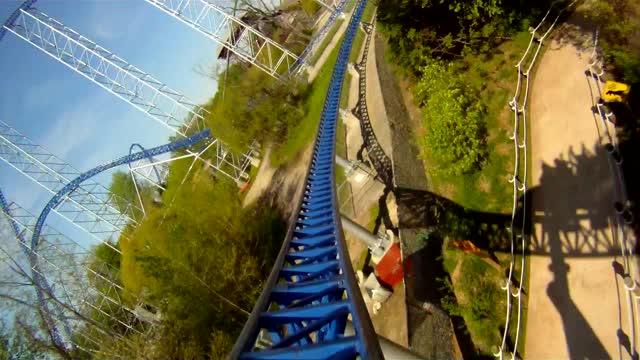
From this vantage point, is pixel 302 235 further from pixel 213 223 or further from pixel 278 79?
pixel 278 79

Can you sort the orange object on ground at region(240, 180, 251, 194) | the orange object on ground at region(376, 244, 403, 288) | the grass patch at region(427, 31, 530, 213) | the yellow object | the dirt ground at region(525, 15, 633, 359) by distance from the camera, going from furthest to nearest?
the orange object on ground at region(240, 180, 251, 194), the orange object on ground at region(376, 244, 403, 288), the grass patch at region(427, 31, 530, 213), the yellow object, the dirt ground at region(525, 15, 633, 359)

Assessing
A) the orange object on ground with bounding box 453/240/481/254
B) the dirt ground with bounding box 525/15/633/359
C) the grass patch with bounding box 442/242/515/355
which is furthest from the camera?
the orange object on ground with bounding box 453/240/481/254

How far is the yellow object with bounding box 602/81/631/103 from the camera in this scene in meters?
9.08

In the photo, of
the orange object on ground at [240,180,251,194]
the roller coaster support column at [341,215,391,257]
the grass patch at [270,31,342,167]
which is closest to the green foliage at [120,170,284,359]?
the grass patch at [270,31,342,167]

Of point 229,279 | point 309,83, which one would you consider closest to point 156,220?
point 229,279

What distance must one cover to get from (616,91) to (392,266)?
19.9 ft

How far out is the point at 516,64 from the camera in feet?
40.0

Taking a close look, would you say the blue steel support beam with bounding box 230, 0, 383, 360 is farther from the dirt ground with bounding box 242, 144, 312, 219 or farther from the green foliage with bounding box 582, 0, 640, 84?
the dirt ground with bounding box 242, 144, 312, 219

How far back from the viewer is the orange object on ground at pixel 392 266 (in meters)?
11.5

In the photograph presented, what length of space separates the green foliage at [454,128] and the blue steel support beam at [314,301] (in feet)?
10.1

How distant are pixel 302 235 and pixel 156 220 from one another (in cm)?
1372

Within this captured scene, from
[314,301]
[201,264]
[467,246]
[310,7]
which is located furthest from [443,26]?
[310,7]

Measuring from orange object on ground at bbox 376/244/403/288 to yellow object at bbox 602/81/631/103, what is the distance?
18.3 ft

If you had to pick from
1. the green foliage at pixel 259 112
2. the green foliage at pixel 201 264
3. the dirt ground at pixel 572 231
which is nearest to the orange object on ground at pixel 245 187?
the green foliage at pixel 259 112
